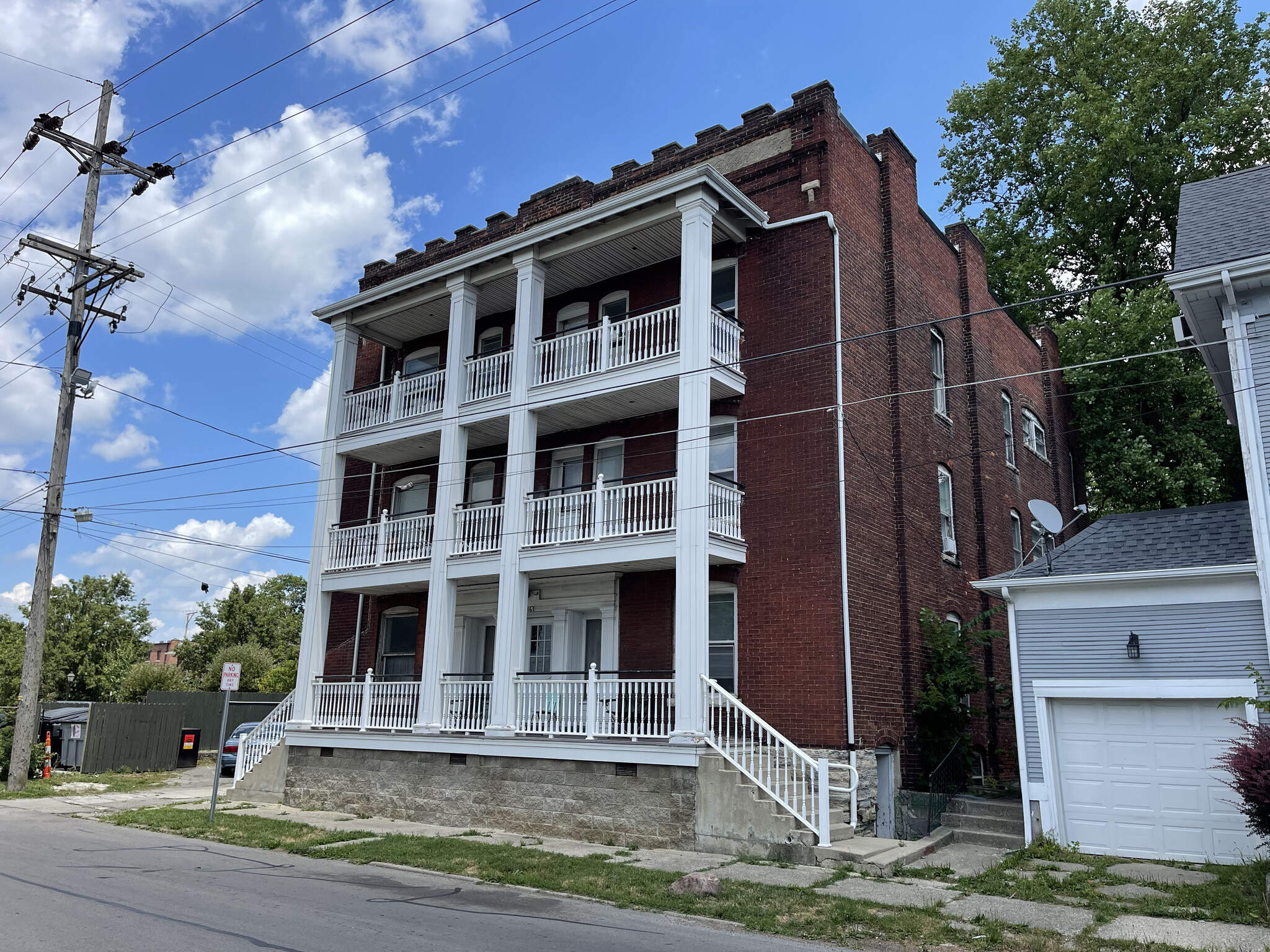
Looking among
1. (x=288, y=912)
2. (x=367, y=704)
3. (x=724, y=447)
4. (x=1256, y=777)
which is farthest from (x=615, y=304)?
(x=1256, y=777)

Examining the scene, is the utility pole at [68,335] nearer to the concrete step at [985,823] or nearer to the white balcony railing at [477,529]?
the white balcony railing at [477,529]

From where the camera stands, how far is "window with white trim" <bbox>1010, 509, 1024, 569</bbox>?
75.6 ft

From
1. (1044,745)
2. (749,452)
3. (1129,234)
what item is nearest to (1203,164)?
(1129,234)

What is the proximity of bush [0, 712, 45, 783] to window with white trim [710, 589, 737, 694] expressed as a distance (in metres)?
17.5

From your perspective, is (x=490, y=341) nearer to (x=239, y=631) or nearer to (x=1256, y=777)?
(x=1256, y=777)

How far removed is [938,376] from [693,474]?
811 centimetres

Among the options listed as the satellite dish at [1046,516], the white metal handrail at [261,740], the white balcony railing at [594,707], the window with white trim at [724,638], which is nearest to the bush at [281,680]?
the white metal handrail at [261,740]

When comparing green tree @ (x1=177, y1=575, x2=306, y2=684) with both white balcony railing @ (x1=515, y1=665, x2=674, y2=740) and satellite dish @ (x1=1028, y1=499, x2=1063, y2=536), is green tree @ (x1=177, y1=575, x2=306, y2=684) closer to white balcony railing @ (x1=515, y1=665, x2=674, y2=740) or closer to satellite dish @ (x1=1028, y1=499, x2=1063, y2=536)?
white balcony railing @ (x1=515, y1=665, x2=674, y2=740)

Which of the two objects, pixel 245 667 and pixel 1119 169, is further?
pixel 245 667

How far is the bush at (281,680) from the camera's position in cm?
3988

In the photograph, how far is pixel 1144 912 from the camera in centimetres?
926

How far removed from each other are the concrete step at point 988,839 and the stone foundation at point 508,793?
4.25 metres

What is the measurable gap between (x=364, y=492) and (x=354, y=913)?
48.8ft

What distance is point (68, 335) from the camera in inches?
913
